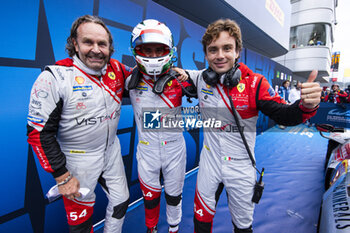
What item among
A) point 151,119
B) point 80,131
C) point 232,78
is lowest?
point 80,131

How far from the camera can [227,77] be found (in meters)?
1.17

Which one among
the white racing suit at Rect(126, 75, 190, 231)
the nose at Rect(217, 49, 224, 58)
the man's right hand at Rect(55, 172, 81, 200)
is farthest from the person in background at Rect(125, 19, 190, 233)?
the man's right hand at Rect(55, 172, 81, 200)

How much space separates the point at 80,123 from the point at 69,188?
18.7 inches

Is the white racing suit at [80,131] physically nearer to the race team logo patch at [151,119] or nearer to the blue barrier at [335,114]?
the race team logo patch at [151,119]

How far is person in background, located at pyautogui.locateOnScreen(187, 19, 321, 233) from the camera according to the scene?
46.5 inches

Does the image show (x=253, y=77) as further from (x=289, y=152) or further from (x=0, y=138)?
(x=289, y=152)

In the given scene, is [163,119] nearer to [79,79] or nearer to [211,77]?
[211,77]

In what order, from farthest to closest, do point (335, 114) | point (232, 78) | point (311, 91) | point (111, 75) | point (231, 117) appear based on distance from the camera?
point (335, 114), point (111, 75), point (231, 117), point (232, 78), point (311, 91)

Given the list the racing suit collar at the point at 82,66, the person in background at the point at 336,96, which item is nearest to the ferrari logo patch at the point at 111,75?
the racing suit collar at the point at 82,66

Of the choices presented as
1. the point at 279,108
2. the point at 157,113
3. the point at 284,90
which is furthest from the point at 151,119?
the point at 284,90

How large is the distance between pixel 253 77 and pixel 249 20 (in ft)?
13.1

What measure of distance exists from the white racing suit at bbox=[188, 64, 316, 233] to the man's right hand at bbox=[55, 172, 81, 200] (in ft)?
3.22

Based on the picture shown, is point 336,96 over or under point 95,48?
over

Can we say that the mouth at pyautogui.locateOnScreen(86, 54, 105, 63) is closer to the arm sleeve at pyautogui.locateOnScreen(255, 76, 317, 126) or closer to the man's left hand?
the arm sleeve at pyautogui.locateOnScreen(255, 76, 317, 126)
